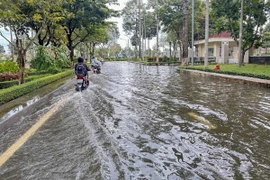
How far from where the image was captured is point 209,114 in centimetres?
743

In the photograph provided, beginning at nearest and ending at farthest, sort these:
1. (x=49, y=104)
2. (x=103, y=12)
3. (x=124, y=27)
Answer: (x=49, y=104), (x=103, y=12), (x=124, y=27)

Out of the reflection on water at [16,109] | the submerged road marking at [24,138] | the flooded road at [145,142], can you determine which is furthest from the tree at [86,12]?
the submerged road marking at [24,138]

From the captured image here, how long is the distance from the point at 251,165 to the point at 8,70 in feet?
59.2

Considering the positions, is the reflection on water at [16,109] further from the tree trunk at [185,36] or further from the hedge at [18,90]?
the tree trunk at [185,36]

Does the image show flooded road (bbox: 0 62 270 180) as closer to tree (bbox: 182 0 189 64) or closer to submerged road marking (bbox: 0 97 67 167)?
submerged road marking (bbox: 0 97 67 167)

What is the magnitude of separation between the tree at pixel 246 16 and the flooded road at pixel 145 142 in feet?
62.9

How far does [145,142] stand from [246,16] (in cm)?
2597

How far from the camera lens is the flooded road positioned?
394 cm

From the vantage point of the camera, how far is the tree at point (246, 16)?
82.6 ft

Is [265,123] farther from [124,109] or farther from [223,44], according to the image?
[223,44]

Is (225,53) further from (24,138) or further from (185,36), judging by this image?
(24,138)

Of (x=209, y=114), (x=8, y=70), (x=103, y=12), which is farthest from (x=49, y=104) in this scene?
(x=103, y=12)

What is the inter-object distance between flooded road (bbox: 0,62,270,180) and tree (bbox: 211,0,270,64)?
19179mm

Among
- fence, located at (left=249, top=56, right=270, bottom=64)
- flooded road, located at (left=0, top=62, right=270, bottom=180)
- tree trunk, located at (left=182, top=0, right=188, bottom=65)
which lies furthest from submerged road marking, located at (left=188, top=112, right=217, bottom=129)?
fence, located at (left=249, top=56, right=270, bottom=64)
